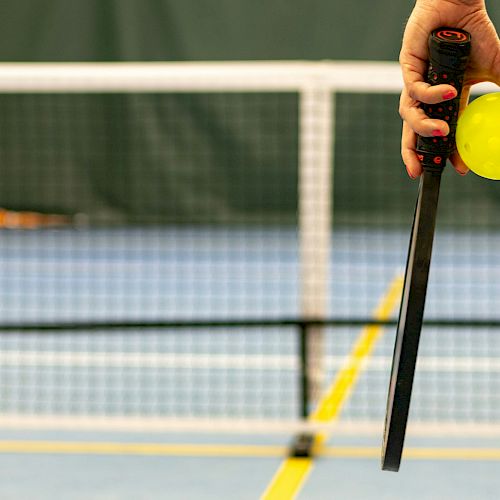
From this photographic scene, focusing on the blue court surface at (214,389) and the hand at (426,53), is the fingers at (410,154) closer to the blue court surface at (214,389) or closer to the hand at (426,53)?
the hand at (426,53)

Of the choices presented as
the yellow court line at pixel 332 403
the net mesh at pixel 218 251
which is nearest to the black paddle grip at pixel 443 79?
the yellow court line at pixel 332 403

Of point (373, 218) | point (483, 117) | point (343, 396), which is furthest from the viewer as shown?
point (373, 218)

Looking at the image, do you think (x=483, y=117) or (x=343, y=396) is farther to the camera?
(x=343, y=396)

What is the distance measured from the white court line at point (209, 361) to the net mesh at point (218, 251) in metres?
0.02

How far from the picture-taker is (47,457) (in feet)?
13.3

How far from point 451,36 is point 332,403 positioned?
3.61 meters

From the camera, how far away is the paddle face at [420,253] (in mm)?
1318

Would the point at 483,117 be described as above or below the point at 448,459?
above

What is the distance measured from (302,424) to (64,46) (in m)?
9.31

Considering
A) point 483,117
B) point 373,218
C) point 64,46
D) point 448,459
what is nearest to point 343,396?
point 448,459

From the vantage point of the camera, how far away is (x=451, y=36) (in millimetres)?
1436

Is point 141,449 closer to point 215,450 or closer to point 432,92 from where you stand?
point 215,450

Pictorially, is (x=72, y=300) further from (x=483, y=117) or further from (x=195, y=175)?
(x=483, y=117)

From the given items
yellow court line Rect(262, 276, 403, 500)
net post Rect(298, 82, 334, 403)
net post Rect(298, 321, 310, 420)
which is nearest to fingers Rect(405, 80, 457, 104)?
yellow court line Rect(262, 276, 403, 500)
